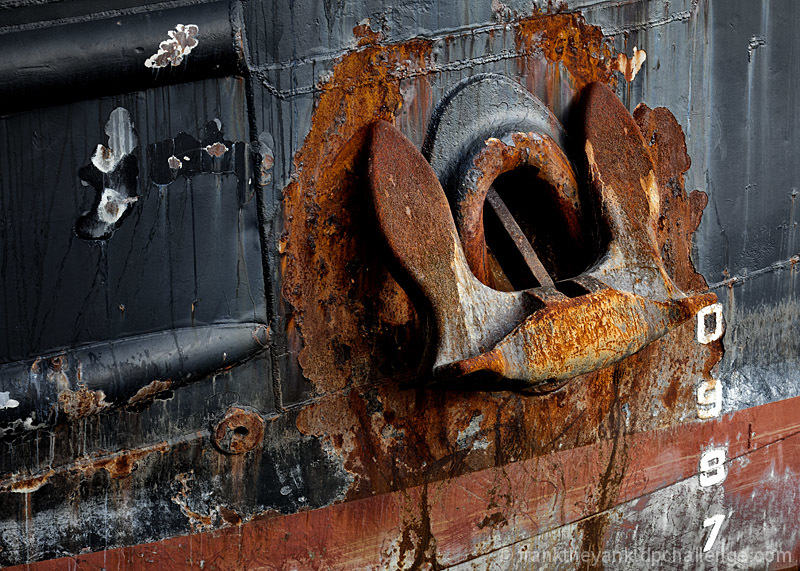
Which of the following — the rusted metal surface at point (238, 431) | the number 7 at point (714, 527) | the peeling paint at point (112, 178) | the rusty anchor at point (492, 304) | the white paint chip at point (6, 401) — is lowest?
the number 7 at point (714, 527)

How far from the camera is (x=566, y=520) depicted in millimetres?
2250

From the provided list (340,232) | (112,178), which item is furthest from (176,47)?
(340,232)

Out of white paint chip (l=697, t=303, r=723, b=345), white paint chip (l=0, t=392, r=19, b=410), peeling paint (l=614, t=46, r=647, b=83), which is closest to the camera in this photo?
white paint chip (l=0, t=392, r=19, b=410)

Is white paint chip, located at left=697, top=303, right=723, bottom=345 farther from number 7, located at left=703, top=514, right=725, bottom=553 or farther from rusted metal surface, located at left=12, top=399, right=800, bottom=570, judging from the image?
number 7, located at left=703, top=514, right=725, bottom=553

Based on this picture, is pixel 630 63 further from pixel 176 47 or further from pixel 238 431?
pixel 238 431

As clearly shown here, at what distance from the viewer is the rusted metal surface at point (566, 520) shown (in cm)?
186

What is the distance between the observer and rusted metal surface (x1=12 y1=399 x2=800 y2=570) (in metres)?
1.86

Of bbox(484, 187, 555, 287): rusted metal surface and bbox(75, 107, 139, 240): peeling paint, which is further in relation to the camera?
bbox(484, 187, 555, 287): rusted metal surface

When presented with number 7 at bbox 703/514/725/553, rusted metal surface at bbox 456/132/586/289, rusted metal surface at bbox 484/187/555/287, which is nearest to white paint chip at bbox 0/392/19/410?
rusted metal surface at bbox 456/132/586/289

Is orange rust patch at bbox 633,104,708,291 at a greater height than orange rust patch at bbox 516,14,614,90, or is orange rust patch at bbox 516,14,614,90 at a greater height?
orange rust patch at bbox 516,14,614,90

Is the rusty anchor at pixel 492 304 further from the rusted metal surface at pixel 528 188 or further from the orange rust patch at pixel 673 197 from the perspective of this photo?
the orange rust patch at pixel 673 197

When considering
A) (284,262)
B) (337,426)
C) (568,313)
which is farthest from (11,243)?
(568,313)

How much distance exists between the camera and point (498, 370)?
1667 mm

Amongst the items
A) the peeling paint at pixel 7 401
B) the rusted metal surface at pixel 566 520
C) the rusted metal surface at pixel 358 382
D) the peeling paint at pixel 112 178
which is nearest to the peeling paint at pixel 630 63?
the rusted metal surface at pixel 358 382
